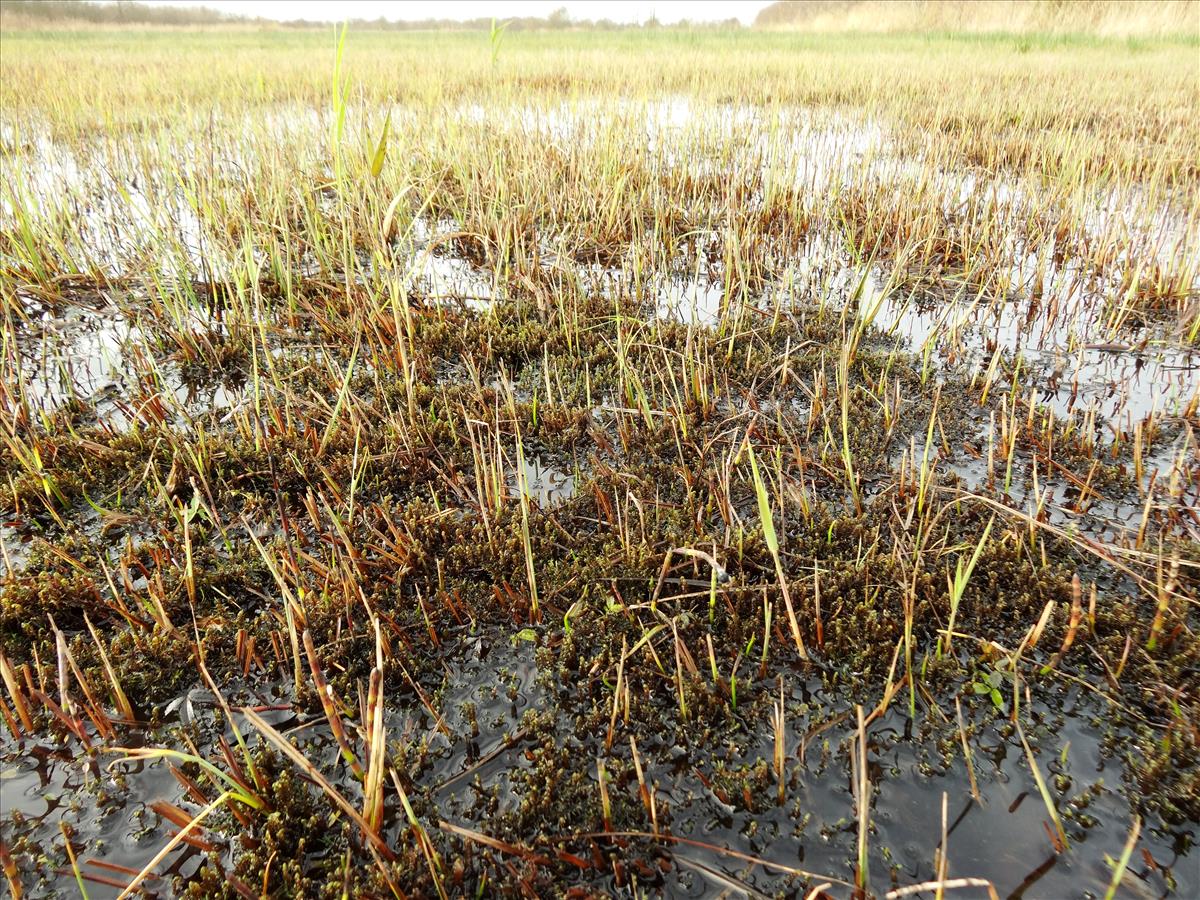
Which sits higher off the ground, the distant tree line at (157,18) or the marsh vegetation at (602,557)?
the distant tree line at (157,18)

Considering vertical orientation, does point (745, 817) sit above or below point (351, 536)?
below

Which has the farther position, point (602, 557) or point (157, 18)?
point (157, 18)

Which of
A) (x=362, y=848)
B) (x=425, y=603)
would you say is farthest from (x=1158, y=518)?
(x=362, y=848)

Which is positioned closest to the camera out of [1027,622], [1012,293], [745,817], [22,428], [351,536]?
[745,817]

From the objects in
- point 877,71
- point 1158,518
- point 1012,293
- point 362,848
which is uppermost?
point 877,71

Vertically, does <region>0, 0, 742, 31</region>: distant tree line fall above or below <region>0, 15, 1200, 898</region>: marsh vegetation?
above

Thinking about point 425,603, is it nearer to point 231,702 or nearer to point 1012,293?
point 231,702

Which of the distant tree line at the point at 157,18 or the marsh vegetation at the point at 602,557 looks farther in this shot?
the distant tree line at the point at 157,18

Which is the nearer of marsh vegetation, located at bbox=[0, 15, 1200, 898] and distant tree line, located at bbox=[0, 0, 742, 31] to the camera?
marsh vegetation, located at bbox=[0, 15, 1200, 898]

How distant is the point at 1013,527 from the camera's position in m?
2.29

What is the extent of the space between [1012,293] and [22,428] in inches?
226

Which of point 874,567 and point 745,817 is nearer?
point 745,817

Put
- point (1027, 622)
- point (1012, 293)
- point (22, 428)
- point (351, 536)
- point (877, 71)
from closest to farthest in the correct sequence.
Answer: point (1027, 622) → point (351, 536) → point (22, 428) → point (1012, 293) → point (877, 71)

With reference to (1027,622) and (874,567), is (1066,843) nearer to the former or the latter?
(1027,622)
